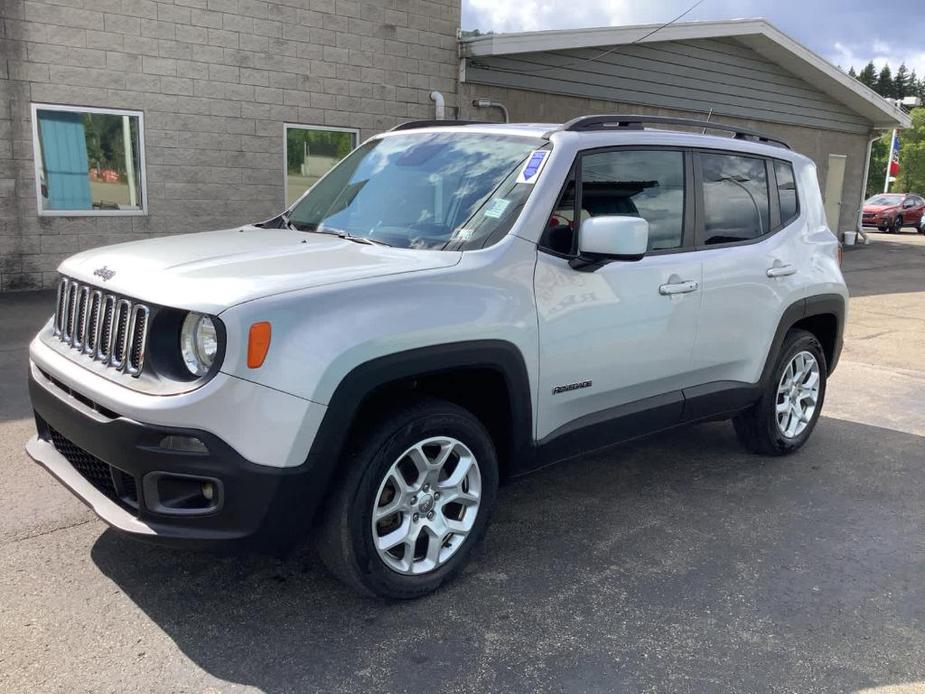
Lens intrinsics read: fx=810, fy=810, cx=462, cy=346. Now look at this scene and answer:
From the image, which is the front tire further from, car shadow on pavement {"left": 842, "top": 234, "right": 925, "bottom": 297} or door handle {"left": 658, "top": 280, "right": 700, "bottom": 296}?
car shadow on pavement {"left": 842, "top": 234, "right": 925, "bottom": 297}

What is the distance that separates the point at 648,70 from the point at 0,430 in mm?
14087

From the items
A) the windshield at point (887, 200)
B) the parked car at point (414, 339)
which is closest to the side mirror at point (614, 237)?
the parked car at point (414, 339)

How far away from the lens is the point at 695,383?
432cm

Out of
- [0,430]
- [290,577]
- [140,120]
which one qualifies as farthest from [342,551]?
[140,120]

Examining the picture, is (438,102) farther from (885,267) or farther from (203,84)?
(885,267)

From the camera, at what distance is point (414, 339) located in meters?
2.95

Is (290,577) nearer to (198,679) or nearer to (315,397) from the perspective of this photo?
(198,679)

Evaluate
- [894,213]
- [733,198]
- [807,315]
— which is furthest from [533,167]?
[894,213]

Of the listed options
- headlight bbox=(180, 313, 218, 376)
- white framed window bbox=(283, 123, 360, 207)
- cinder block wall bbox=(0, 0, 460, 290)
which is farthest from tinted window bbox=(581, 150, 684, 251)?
white framed window bbox=(283, 123, 360, 207)

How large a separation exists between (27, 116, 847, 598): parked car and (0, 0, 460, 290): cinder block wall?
6.85m

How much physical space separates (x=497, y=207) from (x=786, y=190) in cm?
237

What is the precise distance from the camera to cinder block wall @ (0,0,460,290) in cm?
952

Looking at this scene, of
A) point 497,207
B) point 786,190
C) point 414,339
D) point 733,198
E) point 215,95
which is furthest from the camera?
A: point 215,95

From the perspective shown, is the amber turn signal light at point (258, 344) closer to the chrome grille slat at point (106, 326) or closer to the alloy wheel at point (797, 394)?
the chrome grille slat at point (106, 326)
